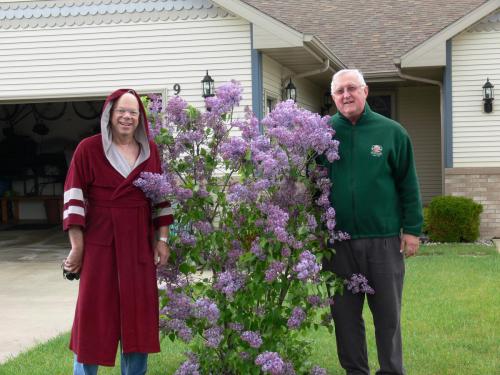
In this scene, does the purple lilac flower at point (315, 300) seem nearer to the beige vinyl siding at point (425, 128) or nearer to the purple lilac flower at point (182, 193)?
the purple lilac flower at point (182, 193)

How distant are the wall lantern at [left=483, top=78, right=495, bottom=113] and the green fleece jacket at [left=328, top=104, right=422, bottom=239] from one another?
28.8 ft

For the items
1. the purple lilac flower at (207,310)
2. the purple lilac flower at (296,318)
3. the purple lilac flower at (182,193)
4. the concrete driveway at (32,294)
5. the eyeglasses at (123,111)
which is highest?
the eyeglasses at (123,111)

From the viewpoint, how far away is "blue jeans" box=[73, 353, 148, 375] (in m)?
3.98

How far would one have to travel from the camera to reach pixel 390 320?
4172mm

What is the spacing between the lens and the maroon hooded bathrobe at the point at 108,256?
383 cm

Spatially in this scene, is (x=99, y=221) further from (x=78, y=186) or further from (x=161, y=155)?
(x=161, y=155)

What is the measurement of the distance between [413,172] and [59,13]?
8755mm

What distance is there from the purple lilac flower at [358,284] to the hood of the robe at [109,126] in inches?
52.5

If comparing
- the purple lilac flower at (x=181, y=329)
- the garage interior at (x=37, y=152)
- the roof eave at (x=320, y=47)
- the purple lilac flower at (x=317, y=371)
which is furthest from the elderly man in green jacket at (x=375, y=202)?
the garage interior at (x=37, y=152)

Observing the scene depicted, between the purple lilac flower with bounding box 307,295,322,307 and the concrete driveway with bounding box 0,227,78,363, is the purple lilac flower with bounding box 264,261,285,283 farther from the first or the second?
the concrete driveway with bounding box 0,227,78,363

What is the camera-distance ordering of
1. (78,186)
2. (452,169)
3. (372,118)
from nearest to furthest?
(78,186)
(372,118)
(452,169)

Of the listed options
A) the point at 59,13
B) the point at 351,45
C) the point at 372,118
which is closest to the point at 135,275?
the point at 372,118

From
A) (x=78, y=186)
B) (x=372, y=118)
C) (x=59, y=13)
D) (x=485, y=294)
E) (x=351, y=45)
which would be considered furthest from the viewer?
(x=351, y=45)

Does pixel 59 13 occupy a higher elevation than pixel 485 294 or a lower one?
higher
